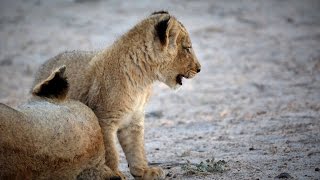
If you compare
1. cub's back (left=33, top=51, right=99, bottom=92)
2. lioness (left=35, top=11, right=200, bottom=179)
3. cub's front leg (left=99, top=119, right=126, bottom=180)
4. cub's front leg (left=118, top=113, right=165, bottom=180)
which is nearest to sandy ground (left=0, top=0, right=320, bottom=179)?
cub's front leg (left=118, top=113, right=165, bottom=180)

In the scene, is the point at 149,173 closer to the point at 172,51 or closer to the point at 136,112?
the point at 136,112

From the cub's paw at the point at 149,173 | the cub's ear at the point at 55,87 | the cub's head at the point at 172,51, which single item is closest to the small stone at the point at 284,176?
the cub's paw at the point at 149,173

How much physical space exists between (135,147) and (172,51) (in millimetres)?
878

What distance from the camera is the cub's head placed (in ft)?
18.3

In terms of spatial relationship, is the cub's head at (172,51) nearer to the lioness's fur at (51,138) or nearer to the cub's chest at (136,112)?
the cub's chest at (136,112)

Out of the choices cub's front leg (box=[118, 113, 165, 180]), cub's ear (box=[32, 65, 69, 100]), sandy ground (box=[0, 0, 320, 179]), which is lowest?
sandy ground (box=[0, 0, 320, 179])

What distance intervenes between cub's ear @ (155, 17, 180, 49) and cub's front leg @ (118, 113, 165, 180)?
0.65 metres

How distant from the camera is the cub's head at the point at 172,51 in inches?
220

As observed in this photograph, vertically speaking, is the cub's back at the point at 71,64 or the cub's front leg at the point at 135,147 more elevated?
the cub's back at the point at 71,64

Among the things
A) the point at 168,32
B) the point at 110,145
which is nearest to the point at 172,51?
the point at 168,32

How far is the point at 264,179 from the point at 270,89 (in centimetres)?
490

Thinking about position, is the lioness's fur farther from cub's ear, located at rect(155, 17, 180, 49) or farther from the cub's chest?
cub's ear, located at rect(155, 17, 180, 49)

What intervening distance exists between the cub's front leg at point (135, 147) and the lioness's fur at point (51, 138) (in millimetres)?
626

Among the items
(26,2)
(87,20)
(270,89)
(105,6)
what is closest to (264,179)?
(270,89)
